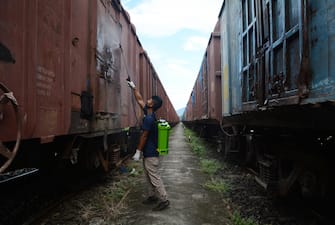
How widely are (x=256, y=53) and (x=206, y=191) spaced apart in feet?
7.98

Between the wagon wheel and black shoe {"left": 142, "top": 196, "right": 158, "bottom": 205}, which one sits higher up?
the wagon wheel

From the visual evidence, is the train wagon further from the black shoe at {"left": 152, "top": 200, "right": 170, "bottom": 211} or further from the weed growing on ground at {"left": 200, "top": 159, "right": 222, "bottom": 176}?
the weed growing on ground at {"left": 200, "top": 159, "right": 222, "bottom": 176}

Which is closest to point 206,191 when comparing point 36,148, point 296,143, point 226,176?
point 226,176

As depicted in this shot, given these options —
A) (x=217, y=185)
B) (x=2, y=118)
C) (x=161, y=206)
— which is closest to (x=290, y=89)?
(x=161, y=206)

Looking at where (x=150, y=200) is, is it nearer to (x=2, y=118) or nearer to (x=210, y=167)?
(x=2, y=118)

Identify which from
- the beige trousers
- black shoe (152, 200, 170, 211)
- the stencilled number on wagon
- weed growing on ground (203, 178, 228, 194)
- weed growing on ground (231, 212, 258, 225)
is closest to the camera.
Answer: the stencilled number on wagon

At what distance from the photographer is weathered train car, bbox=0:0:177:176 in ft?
6.81

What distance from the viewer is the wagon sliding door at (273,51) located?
2.67m

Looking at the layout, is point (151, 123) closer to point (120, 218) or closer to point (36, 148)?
point (120, 218)

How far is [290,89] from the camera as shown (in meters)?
2.74

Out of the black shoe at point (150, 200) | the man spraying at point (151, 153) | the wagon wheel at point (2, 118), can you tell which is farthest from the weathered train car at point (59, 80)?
the black shoe at point (150, 200)

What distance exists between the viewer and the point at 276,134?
379cm

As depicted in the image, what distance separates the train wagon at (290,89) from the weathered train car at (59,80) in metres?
2.15

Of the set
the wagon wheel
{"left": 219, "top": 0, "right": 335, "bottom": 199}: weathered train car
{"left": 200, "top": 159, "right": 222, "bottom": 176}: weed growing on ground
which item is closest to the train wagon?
{"left": 219, "top": 0, "right": 335, "bottom": 199}: weathered train car
